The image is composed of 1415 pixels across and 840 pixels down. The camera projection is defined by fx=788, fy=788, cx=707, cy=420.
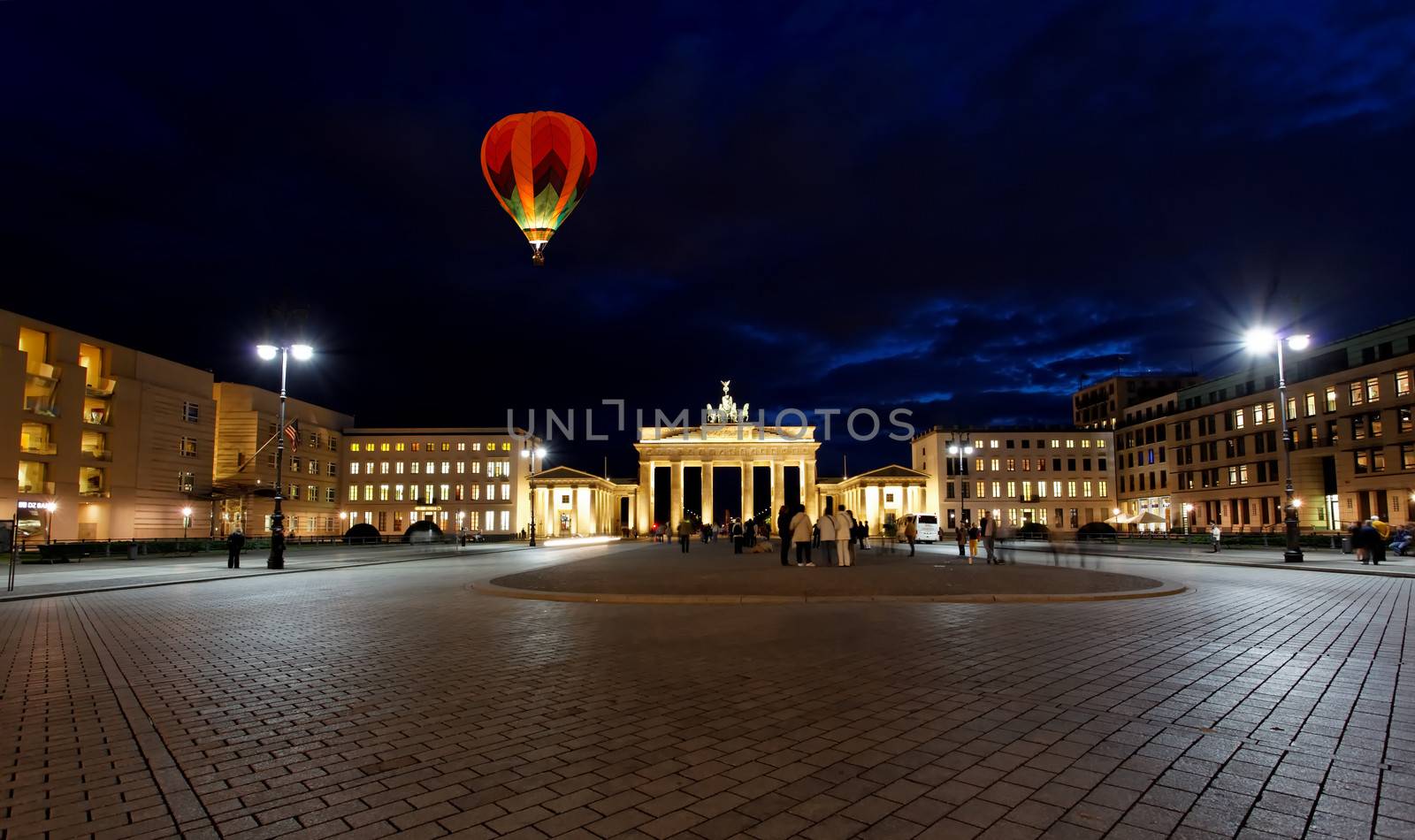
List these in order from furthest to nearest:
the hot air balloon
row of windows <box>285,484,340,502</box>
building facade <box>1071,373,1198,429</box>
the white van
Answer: building facade <box>1071,373,1198,429</box> → row of windows <box>285,484,340,502</box> → the white van → the hot air balloon

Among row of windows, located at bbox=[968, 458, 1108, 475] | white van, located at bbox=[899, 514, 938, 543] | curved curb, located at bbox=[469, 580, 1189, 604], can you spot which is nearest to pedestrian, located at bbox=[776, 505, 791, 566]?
curved curb, located at bbox=[469, 580, 1189, 604]

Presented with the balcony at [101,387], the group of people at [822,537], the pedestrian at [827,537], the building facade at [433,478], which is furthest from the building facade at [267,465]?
the pedestrian at [827,537]

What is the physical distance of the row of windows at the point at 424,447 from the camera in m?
99.6

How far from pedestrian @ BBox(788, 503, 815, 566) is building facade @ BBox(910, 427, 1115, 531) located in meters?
82.2

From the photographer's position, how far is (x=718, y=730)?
252 inches

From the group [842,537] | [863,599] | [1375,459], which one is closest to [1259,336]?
[842,537]

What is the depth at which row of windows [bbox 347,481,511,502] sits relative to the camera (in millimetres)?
98688

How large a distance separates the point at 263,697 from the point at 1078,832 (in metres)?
7.38

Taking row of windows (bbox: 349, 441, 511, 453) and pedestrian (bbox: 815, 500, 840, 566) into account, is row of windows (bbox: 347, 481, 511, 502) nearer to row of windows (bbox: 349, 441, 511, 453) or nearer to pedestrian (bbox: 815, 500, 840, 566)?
row of windows (bbox: 349, 441, 511, 453)

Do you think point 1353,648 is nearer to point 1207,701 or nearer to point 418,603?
point 1207,701

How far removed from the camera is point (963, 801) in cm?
474

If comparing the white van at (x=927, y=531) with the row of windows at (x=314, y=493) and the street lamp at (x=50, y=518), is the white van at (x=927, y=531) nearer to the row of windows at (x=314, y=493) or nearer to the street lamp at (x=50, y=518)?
the street lamp at (x=50, y=518)

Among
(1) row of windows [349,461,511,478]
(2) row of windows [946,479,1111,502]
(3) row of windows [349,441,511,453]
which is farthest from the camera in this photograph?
(2) row of windows [946,479,1111,502]

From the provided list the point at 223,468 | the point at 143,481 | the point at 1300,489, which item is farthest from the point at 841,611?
the point at 223,468
